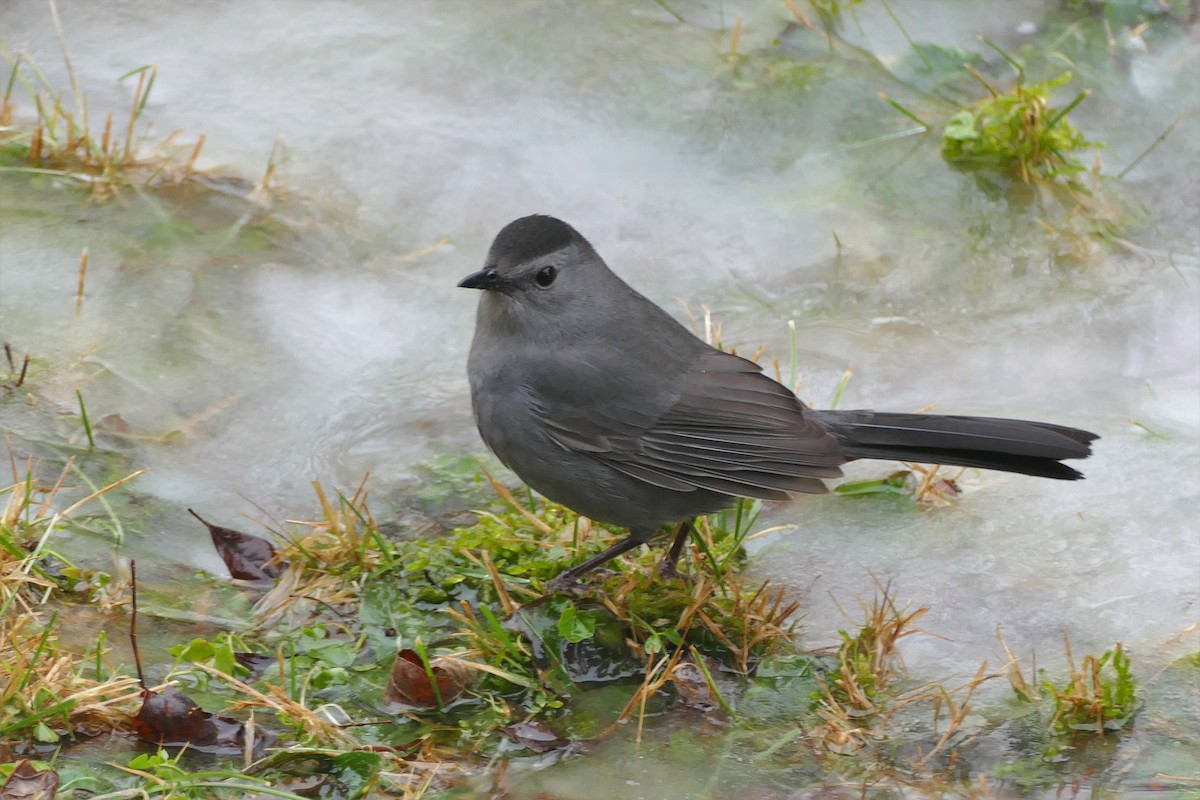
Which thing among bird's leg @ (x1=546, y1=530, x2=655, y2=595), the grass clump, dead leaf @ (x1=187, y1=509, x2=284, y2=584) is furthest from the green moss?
dead leaf @ (x1=187, y1=509, x2=284, y2=584)

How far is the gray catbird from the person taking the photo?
13.7ft

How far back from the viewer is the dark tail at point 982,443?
13.5ft

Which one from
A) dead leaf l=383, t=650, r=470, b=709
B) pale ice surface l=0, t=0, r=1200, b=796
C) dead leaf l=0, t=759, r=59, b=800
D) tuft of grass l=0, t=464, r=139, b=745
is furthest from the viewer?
pale ice surface l=0, t=0, r=1200, b=796

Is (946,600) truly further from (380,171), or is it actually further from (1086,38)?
(1086,38)

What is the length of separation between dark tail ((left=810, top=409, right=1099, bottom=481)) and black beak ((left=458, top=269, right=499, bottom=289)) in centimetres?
132

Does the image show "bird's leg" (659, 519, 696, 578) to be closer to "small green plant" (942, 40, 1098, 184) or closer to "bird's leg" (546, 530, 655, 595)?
"bird's leg" (546, 530, 655, 595)

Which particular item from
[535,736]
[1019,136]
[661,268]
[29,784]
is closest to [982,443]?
[535,736]

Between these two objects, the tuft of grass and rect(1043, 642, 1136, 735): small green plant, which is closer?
the tuft of grass

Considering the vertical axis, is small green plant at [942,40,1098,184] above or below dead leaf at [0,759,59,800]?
above

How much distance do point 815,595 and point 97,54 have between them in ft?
15.5

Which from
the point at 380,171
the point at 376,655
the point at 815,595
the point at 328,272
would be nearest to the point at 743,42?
the point at 380,171

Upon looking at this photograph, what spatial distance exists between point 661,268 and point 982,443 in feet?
7.27

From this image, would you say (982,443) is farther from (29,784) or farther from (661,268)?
(29,784)

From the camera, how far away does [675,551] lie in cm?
437
